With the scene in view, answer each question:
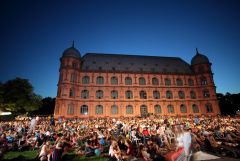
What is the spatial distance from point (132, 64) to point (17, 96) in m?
32.0

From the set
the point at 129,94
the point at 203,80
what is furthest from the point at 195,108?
the point at 129,94

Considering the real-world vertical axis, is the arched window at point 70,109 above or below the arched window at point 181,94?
below

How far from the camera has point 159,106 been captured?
132ft

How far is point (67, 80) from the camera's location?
35656mm

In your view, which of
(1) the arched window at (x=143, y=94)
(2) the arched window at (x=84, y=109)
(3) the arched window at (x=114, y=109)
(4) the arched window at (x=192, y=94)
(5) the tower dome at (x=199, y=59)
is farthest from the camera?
(5) the tower dome at (x=199, y=59)

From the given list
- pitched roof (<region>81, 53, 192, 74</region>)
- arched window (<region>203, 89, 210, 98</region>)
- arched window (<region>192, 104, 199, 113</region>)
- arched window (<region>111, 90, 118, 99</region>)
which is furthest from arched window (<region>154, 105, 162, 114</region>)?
arched window (<region>203, 89, 210, 98</region>)

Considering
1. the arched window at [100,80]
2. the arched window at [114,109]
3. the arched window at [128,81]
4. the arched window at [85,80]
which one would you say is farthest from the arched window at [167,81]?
the arched window at [85,80]

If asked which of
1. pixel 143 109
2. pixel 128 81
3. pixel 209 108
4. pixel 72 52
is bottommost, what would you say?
pixel 209 108

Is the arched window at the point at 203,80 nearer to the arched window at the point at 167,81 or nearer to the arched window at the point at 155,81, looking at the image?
the arched window at the point at 167,81

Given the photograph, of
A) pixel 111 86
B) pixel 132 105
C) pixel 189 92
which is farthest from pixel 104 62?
pixel 189 92

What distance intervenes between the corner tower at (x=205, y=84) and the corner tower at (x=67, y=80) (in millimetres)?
33422

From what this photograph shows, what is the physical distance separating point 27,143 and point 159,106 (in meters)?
33.3

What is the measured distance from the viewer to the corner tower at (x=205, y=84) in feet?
133

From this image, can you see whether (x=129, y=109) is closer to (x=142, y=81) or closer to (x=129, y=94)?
(x=129, y=94)
